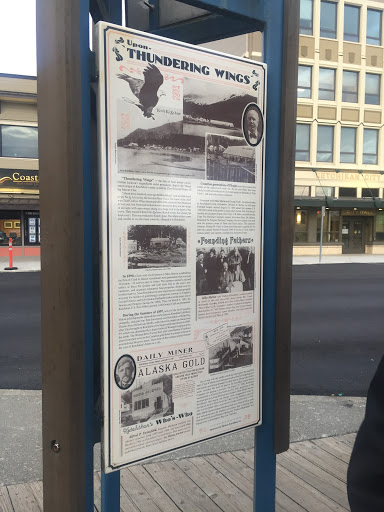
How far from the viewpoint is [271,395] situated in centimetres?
227

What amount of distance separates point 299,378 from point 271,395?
3.42 meters

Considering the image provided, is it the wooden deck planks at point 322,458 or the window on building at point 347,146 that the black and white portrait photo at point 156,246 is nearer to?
the wooden deck planks at point 322,458

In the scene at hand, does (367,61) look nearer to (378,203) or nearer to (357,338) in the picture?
(378,203)

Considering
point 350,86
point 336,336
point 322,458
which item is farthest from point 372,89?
point 322,458

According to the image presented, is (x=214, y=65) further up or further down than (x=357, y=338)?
further up

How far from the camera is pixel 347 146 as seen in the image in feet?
96.6

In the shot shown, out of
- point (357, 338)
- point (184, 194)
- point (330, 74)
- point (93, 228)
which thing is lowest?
point (357, 338)

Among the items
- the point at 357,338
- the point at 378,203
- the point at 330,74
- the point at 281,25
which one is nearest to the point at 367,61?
the point at 330,74

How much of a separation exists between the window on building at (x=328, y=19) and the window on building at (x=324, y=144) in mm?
5686

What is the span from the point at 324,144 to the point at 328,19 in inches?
297

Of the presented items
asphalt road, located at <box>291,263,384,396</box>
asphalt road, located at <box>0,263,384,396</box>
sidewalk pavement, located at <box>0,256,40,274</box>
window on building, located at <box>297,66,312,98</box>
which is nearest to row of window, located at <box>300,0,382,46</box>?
window on building, located at <box>297,66,312,98</box>

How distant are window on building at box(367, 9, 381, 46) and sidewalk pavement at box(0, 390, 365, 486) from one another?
3094cm

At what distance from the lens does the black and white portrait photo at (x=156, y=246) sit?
1.82 m

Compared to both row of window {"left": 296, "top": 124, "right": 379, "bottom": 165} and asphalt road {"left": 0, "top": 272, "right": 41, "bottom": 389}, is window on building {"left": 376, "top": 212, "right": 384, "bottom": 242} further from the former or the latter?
asphalt road {"left": 0, "top": 272, "right": 41, "bottom": 389}
